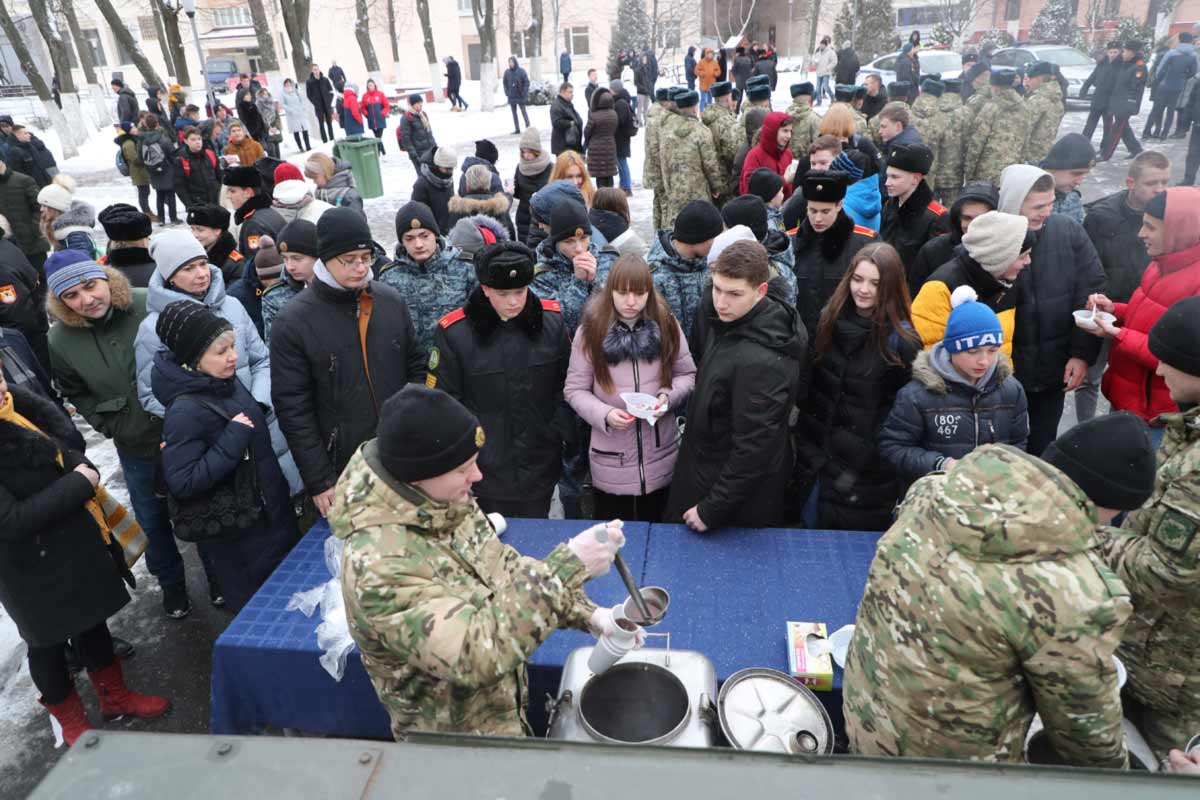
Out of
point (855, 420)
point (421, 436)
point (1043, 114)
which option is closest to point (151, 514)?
point (421, 436)

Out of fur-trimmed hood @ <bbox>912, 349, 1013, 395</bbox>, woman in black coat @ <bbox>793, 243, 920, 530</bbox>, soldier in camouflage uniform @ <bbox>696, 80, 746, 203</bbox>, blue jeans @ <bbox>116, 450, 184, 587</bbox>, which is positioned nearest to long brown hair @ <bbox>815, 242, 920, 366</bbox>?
woman in black coat @ <bbox>793, 243, 920, 530</bbox>

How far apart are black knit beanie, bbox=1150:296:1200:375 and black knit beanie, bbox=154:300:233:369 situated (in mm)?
3734

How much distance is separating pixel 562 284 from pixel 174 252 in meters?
2.17

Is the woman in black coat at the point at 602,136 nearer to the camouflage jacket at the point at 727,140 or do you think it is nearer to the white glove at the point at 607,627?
the camouflage jacket at the point at 727,140

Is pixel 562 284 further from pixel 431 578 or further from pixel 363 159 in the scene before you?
pixel 363 159

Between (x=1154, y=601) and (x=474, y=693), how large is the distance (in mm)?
2133

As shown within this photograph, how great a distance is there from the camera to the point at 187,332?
314cm

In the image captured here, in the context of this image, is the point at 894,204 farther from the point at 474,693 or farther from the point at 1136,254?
the point at 474,693

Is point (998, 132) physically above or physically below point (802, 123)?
below

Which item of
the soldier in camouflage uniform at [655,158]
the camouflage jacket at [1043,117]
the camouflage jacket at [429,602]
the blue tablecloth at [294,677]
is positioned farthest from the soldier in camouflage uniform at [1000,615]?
the camouflage jacket at [1043,117]

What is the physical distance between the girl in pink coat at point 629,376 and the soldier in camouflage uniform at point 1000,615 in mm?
1826

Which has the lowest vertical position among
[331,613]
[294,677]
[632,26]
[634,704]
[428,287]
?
[294,677]

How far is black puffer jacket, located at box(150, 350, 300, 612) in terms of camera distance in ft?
10.4

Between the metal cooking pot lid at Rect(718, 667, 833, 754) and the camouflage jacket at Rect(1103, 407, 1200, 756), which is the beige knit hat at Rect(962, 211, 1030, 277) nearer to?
the camouflage jacket at Rect(1103, 407, 1200, 756)
